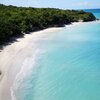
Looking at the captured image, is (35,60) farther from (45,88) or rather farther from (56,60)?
(45,88)

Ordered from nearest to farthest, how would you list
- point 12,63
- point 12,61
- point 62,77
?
point 62,77 < point 12,63 < point 12,61

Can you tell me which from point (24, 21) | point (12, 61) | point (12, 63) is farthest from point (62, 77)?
point (24, 21)

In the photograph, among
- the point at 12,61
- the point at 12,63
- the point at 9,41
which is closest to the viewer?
the point at 12,63

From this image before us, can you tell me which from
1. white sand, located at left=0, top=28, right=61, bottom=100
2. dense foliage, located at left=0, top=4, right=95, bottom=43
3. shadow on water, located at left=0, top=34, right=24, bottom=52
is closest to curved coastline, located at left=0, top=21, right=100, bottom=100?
white sand, located at left=0, top=28, right=61, bottom=100

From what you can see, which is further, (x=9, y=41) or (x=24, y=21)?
(x=24, y=21)

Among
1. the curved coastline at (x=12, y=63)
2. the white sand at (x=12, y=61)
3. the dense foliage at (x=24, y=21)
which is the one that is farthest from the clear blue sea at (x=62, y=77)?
the dense foliage at (x=24, y=21)

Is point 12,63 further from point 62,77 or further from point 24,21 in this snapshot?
point 24,21

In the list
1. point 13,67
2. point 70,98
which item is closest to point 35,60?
point 13,67

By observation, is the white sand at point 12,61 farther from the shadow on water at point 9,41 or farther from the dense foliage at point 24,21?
the dense foliage at point 24,21

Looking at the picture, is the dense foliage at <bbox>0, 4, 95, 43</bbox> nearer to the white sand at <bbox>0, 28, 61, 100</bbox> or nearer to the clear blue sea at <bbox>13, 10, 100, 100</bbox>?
the white sand at <bbox>0, 28, 61, 100</bbox>
